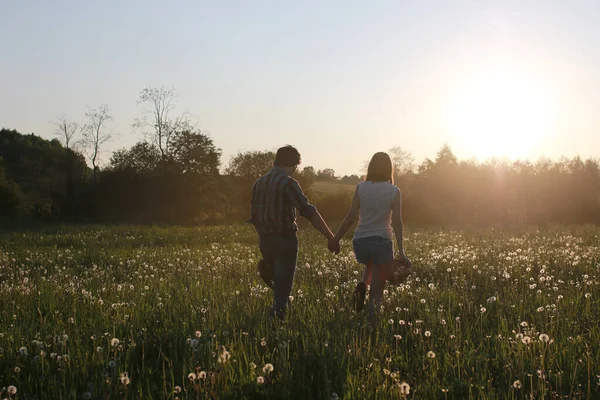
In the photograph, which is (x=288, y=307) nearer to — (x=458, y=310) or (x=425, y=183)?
(x=458, y=310)

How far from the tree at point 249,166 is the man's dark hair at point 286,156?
197ft

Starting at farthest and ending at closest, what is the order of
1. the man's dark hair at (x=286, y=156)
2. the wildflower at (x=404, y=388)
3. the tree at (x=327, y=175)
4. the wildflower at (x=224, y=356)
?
the tree at (x=327, y=175) < the man's dark hair at (x=286, y=156) < the wildflower at (x=224, y=356) < the wildflower at (x=404, y=388)

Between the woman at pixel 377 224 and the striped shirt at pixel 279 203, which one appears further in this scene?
the woman at pixel 377 224

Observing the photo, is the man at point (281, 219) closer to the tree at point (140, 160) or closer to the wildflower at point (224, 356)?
the wildflower at point (224, 356)

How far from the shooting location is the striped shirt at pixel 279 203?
23.2ft

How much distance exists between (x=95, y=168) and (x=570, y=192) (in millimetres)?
53008

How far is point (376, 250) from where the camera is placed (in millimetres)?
7230

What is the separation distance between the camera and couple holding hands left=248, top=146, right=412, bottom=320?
23.4 feet

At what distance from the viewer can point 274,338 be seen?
6.06m

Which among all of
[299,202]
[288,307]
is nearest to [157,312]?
[288,307]

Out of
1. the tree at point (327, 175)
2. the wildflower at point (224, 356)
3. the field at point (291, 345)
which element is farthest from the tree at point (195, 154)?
the tree at point (327, 175)

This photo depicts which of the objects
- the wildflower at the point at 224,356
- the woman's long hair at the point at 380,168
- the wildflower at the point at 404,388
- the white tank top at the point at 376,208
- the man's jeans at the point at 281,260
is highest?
the woman's long hair at the point at 380,168

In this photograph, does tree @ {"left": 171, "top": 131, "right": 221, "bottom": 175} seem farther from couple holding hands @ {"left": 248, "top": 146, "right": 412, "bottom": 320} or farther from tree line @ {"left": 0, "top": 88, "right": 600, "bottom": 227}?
couple holding hands @ {"left": 248, "top": 146, "right": 412, "bottom": 320}

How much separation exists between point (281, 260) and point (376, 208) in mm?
1427
